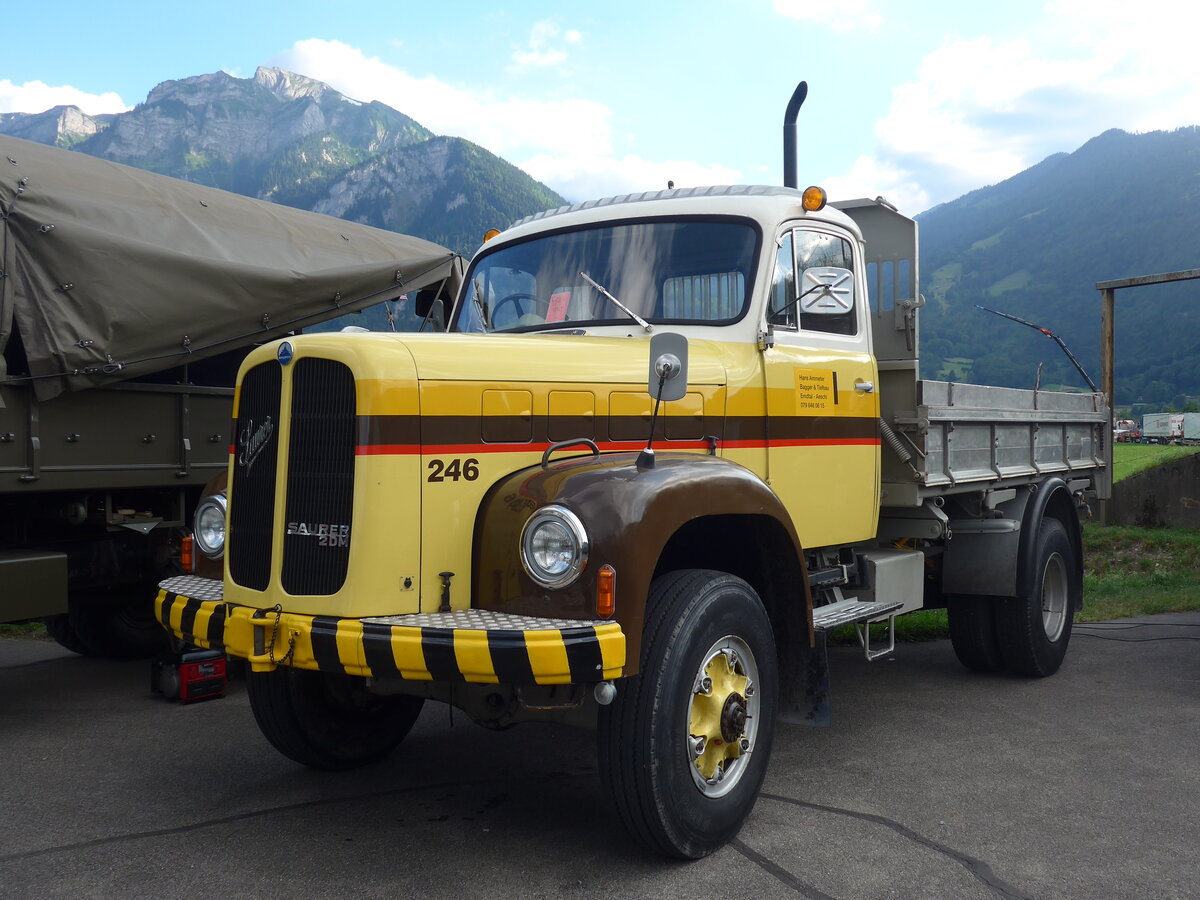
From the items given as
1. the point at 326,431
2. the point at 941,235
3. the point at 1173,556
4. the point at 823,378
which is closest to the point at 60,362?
the point at 326,431

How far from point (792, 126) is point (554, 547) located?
494cm

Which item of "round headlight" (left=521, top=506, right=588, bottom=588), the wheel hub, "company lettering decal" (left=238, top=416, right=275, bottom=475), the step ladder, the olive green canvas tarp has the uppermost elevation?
the olive green canvas tarp

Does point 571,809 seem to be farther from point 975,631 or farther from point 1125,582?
point 1125,582

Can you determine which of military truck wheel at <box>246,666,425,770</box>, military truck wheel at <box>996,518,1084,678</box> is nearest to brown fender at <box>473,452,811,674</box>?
military truck wheel at <box>246,666,425,770</box>

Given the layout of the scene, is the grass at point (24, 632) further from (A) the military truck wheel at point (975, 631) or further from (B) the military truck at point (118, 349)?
(A) the military truck wheel at point (975, 631)

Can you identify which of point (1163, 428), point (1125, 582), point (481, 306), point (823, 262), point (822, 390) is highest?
point (1163, 428)

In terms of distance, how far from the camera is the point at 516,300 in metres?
5.12

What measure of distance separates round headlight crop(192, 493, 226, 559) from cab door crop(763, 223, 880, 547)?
2324 mm

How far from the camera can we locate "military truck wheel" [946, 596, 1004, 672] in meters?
6.83

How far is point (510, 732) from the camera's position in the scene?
5598 millimetres

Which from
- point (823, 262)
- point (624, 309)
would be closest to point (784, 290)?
point (823, 262)

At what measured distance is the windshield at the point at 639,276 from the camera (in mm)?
4793

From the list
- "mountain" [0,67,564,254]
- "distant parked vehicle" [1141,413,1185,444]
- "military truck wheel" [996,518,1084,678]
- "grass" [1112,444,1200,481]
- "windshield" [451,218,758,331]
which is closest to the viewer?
"windshield" [451,218,758,331]

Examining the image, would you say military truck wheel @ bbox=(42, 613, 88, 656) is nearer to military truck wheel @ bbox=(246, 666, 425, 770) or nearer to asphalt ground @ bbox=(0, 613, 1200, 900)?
asphalt ground @ bbox=(0, 613, 1200, 900)
